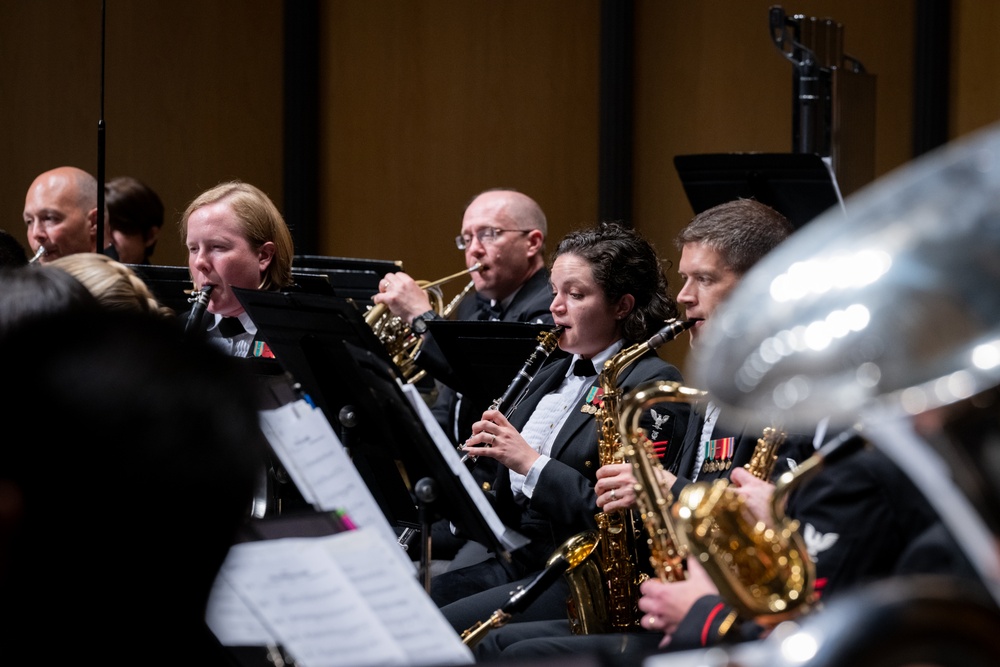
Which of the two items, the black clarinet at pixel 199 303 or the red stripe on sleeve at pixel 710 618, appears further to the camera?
the black clarinet at pixel 199 303

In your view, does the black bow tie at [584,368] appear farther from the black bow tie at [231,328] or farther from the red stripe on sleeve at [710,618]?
the red stripe on sleeve at [710,618]

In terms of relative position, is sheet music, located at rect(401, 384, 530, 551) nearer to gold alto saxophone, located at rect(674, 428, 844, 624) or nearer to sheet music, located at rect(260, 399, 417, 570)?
sheet music, located at rect(260, 399, 417, 570)

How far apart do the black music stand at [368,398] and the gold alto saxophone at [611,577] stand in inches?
16.3

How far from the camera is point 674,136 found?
5941 millimetres

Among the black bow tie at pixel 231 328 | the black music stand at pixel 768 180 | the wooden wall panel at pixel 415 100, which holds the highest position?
the wooden wall panel at pixel 415 100

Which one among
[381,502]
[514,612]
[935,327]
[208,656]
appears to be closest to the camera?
[935,327]

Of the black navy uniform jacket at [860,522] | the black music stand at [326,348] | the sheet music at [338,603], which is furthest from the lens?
the black music stand at [326,348]

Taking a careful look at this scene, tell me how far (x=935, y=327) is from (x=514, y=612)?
67.9 inches

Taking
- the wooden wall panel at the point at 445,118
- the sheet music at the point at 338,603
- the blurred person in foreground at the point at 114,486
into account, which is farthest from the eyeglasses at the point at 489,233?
the blurred person in foreground at the point at 114,486

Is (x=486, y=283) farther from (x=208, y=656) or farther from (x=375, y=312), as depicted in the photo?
(x=208, y=656)

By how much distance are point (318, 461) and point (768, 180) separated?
7.57 ft

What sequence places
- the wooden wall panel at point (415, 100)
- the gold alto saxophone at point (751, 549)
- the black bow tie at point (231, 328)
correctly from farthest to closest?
the wooden wall panel at point (415, 100)
the black bow tie at point (231, 328)
the gold alto saxophone at point (751, 549)

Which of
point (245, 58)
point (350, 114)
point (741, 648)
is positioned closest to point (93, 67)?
point (245, 58)

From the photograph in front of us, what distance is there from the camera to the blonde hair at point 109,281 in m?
1.85
